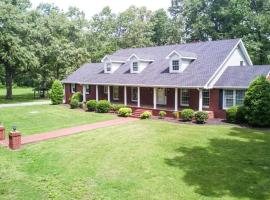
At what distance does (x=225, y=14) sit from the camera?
150 ft

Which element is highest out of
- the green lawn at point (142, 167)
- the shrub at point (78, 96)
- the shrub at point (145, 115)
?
the shrub at point (78, 96)

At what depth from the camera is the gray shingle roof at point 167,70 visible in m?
25.5

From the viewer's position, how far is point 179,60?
90.0 feet

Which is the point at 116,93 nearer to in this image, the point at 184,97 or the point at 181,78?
the point at 184,97

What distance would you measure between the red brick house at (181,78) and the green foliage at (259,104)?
5.82 feet

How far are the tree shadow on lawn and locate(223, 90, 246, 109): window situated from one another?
6.01 meters

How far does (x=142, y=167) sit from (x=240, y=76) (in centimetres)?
1485

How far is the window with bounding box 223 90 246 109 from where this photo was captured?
23.6 metres

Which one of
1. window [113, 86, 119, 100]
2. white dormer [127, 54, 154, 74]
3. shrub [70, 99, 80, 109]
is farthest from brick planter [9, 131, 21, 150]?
window [113, 86, 119, 100]

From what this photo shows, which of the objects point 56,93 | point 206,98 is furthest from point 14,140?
point 56,93

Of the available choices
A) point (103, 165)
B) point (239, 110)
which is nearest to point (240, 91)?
point (239, 110)

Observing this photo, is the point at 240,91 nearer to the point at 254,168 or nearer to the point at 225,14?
the point at 254,168

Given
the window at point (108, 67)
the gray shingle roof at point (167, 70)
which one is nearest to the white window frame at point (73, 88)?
the gray shingle roof at point (167, 70)

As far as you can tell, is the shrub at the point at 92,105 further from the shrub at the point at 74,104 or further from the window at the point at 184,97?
the window at the point at 184,97
